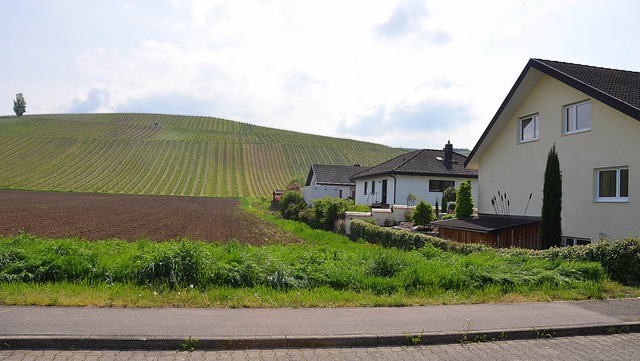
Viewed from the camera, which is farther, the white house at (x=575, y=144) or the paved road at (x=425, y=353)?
the white house at (x=575, y=144)

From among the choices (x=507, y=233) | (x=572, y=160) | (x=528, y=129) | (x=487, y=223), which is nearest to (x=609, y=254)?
(x=572, y=160)

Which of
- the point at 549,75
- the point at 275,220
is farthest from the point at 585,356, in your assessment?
the point at 275,220

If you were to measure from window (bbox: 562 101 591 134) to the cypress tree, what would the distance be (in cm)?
186

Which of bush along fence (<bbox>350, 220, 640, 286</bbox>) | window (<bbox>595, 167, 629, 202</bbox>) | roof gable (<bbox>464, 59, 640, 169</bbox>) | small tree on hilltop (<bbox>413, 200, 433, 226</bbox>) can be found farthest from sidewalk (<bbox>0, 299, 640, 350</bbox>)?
small tree on hilltop (<bbox>413, 200, 433, 226</bbox>)

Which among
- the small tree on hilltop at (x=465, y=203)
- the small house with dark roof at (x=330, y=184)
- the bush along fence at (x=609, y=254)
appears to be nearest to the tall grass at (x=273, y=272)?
the bush along fence at (x=609, y=254)

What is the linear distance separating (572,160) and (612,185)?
1.76 metres

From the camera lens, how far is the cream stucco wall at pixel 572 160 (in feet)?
46.3

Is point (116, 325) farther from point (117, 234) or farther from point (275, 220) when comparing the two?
point (275, 220)

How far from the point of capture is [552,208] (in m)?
15.0

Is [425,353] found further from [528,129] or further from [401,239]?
[528,129]

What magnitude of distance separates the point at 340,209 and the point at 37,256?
21.3 meters

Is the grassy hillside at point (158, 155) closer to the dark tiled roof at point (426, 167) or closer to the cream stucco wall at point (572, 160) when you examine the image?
the dark tiled roof at point (426, 167)

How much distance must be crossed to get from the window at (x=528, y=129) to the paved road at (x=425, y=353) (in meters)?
13.6

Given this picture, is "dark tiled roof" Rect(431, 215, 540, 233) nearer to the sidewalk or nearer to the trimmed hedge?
the trimmed hedge
